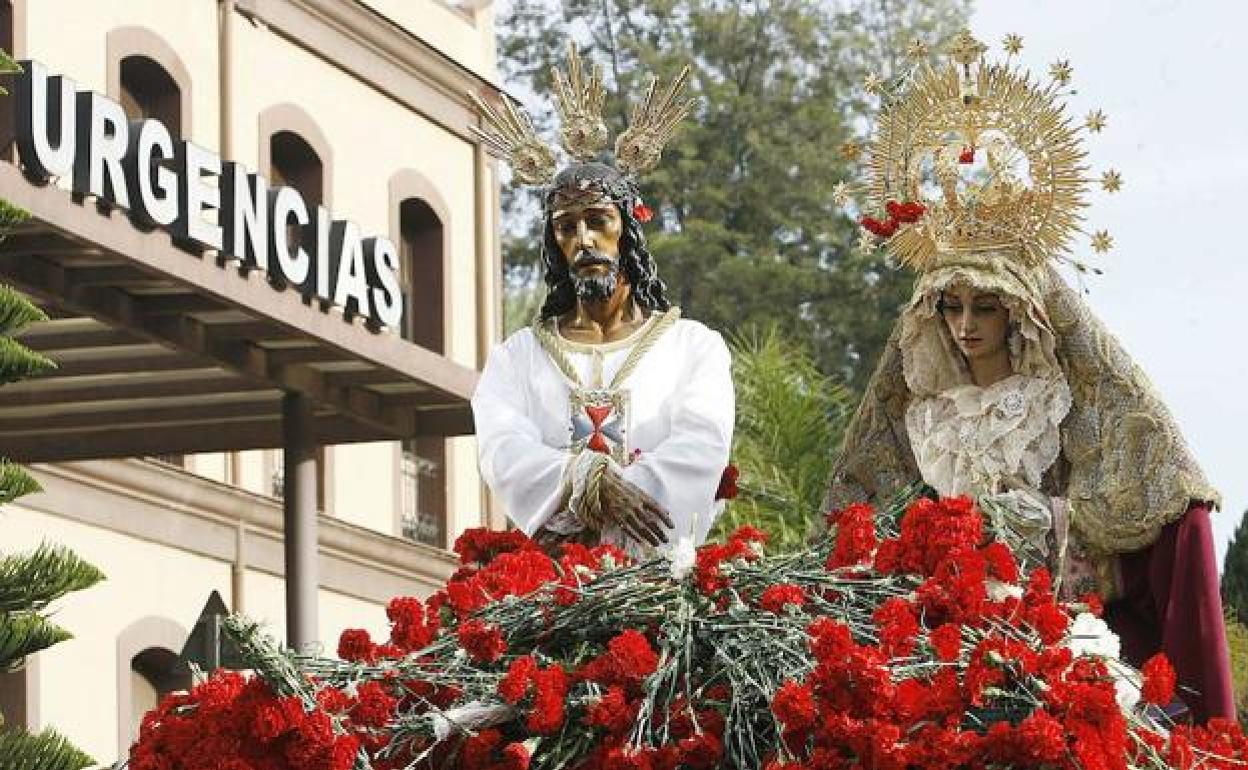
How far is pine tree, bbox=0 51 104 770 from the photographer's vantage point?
14.7 metres

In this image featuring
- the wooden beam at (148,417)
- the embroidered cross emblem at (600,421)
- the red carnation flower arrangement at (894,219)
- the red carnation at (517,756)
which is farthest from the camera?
the wooden beam at (148,417)

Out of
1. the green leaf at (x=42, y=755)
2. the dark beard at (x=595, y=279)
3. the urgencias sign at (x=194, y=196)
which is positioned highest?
the urgencias sign at (x=194, y=196)

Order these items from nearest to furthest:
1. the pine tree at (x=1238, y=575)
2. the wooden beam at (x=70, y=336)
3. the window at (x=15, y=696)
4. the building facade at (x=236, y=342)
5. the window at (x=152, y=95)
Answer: the wooden beam at (x=70, y=336), the building facade at (x=236, y=342), the window at (x=15, y=696), the window at (x=152, y=95), the pine tree at (x=1238, y=575)

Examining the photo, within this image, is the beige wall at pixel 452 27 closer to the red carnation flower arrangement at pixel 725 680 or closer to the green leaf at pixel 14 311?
the green leaf at pixel 14 311

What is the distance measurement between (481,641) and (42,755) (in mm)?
8348

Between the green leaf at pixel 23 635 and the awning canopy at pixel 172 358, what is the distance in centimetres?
339

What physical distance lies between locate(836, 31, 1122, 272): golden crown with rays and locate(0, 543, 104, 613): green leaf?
289 inches

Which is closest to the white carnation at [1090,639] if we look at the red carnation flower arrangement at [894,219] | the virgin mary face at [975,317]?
the virgin mary face at [975,317]

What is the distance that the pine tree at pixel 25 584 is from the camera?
1470 centimetres

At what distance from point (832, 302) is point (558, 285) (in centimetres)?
3081

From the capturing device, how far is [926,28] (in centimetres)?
4222

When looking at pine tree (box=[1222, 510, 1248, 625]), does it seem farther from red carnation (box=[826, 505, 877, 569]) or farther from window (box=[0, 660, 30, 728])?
red carnation (box=[826, 505, 877, 569])

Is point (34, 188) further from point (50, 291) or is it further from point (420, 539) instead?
point (420, 539)

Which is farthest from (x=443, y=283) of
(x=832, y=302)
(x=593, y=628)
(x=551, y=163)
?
(x=593, y=628)
